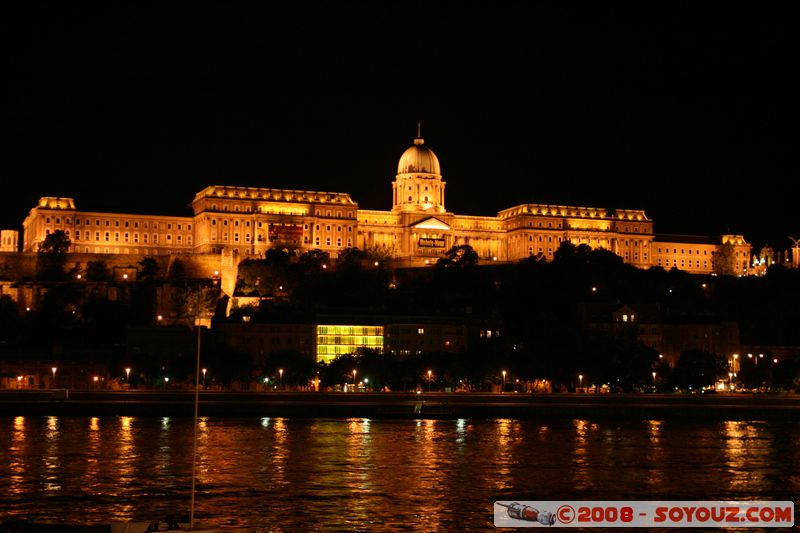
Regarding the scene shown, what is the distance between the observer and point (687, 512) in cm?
3681

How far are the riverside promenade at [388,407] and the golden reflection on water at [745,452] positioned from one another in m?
4.21

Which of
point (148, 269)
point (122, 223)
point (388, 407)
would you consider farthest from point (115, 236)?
point (388, 407)

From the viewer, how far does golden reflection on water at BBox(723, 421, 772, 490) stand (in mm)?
45375

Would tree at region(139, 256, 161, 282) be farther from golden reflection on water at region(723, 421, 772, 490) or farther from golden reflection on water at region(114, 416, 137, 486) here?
golden reflection on water at region(723, 421, 772, 490)

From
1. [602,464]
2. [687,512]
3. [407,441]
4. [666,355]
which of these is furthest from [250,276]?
[687,512]

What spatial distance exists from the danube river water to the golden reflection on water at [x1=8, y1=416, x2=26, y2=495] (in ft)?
0.24

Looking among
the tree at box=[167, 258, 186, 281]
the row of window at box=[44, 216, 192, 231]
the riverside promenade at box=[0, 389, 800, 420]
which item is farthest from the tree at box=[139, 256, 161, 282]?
the riverside promenade at box=[0, 389, 800, 420]

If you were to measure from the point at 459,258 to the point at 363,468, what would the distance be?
85.7m

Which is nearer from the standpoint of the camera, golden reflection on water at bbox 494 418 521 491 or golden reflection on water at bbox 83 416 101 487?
golden reflection on water at bbox 83 416 101 487

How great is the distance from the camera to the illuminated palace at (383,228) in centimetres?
13000

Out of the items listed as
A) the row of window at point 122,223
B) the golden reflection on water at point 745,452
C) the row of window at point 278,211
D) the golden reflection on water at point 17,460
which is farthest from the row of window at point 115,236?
the golden reflection on water at point 745,452

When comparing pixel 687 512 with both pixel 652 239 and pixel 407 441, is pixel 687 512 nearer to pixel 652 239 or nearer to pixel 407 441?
pixel 407 441

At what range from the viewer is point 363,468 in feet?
Answer: 154

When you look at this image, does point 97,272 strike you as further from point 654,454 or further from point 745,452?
point 745,452
